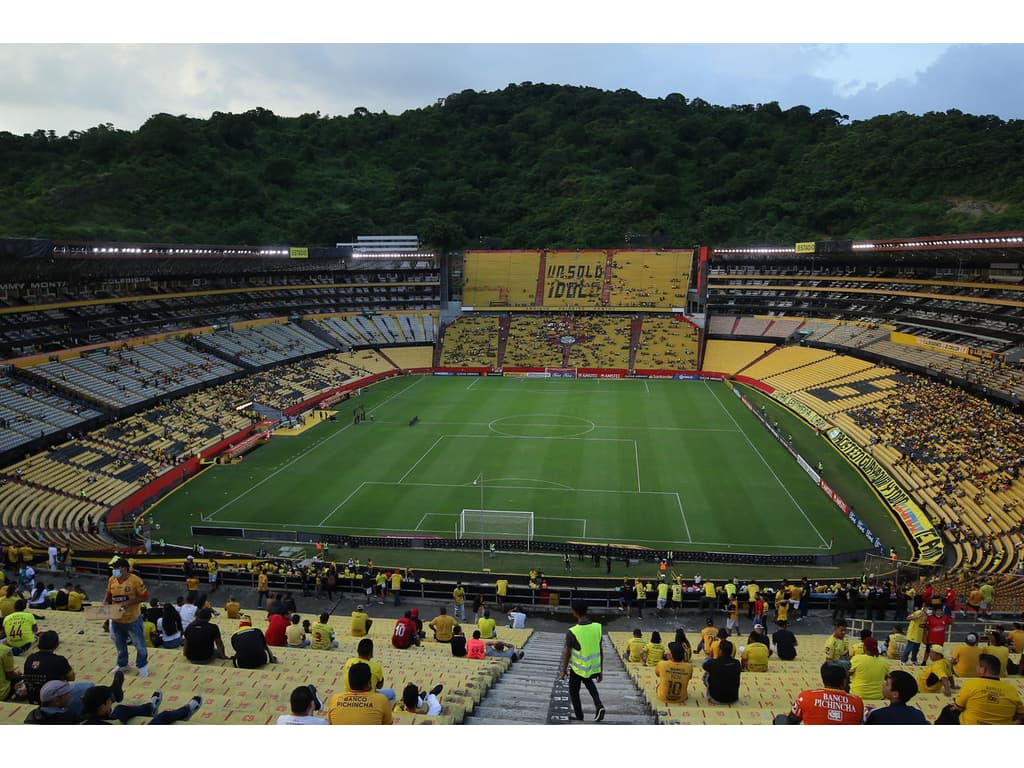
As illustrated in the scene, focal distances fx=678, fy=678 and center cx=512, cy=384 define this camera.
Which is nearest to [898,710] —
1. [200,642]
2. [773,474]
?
[200,642]

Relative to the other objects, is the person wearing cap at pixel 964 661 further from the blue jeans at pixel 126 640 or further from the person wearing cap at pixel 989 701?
the blue jeans at pixel 126 640

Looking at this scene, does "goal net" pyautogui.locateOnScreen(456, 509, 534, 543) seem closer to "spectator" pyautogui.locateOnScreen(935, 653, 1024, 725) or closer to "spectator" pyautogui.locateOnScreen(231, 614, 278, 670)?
"spectator" pyautogui.locateOnScreen(231, 614, 278, 670)

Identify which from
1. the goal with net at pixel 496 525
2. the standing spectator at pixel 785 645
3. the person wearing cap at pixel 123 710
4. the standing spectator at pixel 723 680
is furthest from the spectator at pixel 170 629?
the goal with net at pixel 496 525

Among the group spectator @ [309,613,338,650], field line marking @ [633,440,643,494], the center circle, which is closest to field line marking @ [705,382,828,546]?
field line marking @ [633,440,643,494]

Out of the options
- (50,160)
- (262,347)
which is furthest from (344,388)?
(50,160)

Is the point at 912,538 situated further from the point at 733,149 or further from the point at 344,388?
the point at 733,149

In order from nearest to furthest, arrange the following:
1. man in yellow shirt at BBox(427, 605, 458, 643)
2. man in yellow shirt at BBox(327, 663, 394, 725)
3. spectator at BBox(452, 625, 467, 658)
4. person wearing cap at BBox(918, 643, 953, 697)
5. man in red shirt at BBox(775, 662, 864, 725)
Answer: man in yellow shirt at BBox(327, 663, 394, 725)
man in red shirt at BBox(775, 662, 864, 725)
person wearing cap at BBox(918, 643, 953, 697)
spectator at BBox(452, 625, 467, 658)
man in yellow shirt at BBox(427, 605, 458, 643)
